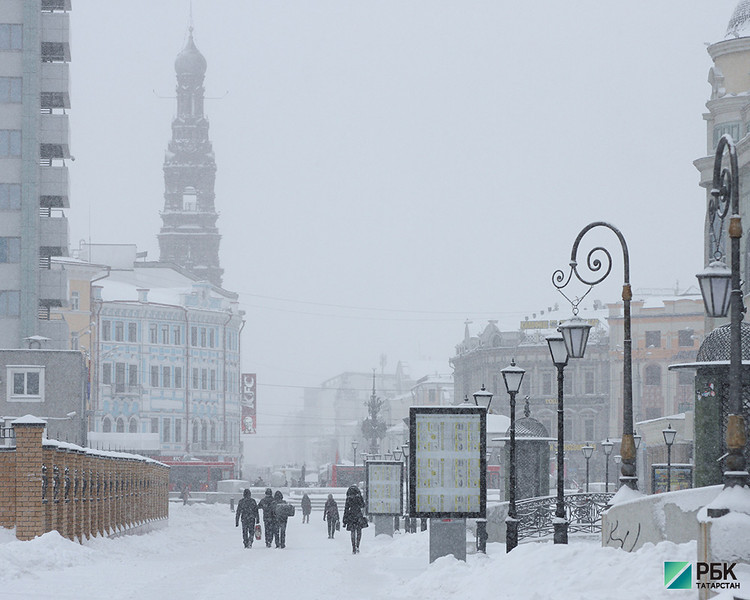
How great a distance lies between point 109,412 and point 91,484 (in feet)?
250

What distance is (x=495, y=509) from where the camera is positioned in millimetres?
36875

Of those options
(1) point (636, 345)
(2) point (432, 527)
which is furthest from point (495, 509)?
(1) point (636, 345)

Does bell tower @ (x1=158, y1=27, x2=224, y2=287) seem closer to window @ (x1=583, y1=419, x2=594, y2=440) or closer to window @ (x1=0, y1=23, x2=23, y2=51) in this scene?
window @ (x1=583, y1=419, x2=594, y2=440)

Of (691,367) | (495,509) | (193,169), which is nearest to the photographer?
(691,367)

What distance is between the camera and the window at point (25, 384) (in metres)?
55.1

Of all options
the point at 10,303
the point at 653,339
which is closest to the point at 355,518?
the point at 10,303

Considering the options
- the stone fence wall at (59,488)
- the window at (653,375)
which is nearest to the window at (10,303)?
the stone fence wall at (59,488)

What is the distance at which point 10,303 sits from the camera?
2493 inches

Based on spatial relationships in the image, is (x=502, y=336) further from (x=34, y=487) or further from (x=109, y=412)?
(x=34, y=487)

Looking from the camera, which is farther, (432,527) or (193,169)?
(193,169)

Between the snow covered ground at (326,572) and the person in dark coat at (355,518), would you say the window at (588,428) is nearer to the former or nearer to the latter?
the snow covered ground at (326,572)

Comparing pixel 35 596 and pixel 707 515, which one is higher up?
pixel 707 515

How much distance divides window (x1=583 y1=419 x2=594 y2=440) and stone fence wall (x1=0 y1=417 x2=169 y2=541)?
7911 cm

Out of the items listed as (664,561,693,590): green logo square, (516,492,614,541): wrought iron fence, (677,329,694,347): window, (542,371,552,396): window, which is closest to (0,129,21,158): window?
(516,492,614,541): wrought iron fence
